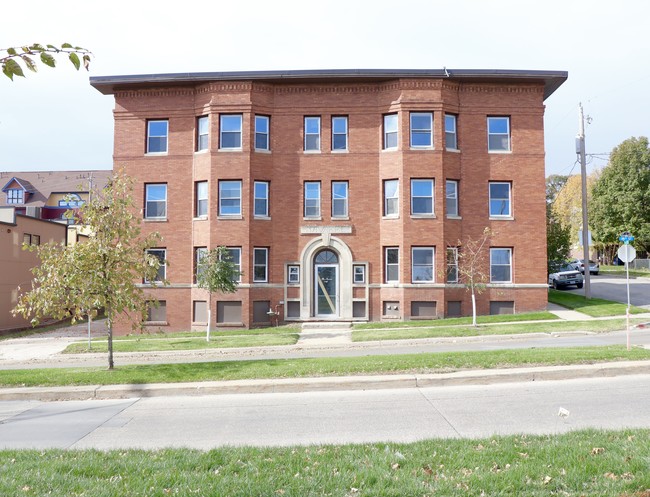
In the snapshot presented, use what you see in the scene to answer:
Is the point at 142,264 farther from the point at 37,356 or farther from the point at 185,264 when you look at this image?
the point at 185,264

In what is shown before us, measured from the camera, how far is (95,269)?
40.4ft

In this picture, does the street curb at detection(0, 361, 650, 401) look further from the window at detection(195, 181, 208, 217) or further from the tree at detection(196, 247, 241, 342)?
the window at detection(195, 181, 208, 217)

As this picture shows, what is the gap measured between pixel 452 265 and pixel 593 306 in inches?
270

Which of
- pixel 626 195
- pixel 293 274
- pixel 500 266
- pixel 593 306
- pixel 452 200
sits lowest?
pixel 593 306

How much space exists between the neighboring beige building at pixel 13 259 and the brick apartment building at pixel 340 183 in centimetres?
931

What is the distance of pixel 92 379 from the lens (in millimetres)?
11234

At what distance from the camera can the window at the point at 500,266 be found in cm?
2548

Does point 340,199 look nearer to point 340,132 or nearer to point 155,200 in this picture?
point 340,132

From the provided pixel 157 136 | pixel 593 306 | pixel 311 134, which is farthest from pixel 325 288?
pixel 593 306

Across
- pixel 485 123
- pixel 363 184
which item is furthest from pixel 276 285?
pixel 485 123

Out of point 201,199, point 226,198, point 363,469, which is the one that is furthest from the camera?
point 201,199

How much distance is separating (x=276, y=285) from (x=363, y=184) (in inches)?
244

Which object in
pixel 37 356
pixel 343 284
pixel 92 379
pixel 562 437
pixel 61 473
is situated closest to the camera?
pixel 61 473

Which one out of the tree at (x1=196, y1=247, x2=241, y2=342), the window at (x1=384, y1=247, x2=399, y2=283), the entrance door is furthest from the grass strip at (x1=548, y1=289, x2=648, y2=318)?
the tree at (x1=196, y1=247, x2=241, y2=342)
